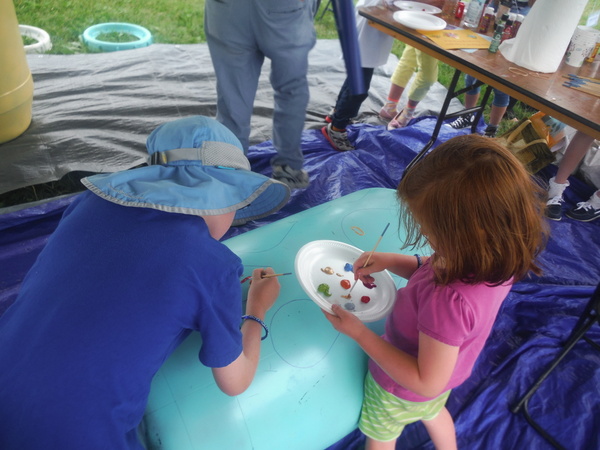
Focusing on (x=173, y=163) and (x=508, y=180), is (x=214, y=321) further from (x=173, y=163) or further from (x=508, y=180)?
(x=508, y=180)

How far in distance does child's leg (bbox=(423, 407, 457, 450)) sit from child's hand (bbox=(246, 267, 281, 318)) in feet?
1.57

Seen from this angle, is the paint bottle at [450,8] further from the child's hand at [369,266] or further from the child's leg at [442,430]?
the child's leg at [442,430]

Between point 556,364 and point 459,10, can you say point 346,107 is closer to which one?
point 459,10

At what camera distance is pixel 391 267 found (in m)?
1.10

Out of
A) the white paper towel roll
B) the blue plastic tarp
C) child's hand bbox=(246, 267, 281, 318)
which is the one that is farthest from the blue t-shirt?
the white paper towel roll

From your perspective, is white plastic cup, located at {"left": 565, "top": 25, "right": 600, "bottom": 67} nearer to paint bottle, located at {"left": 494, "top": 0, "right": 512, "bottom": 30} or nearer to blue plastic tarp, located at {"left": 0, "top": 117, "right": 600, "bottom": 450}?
paint bottle, located at {"left": 494, "top": 0, "right": 512, "bottom": 30}

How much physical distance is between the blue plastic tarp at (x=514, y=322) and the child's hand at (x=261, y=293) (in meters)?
0.50

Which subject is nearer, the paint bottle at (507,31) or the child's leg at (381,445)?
the child's leg at (381,445)

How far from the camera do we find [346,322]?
926 millimetres

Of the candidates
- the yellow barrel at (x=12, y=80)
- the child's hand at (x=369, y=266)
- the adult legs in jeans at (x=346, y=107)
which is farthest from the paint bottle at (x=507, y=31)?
the yellow barrel at (x=12, y=80)

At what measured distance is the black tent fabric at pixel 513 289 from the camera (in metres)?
1.25

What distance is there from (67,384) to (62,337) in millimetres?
67

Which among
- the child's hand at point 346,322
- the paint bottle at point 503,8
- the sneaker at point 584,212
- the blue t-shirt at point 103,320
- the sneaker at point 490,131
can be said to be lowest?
the sneaker at point 584,212

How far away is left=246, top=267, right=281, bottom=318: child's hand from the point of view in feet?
3.21
